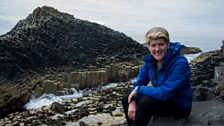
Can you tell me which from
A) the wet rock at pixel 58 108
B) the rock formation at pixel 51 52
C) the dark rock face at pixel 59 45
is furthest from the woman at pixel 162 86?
the dark rock face at pixel 59 45

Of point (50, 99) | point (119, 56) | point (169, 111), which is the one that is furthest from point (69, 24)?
point (169, 111)

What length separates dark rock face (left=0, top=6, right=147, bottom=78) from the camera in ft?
80.9

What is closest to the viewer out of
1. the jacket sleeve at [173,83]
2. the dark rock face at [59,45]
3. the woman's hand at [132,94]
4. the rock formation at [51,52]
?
the jacket sleeve at [173,83]

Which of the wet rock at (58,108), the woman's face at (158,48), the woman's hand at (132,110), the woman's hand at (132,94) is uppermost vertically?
the woman's face at (158,48)

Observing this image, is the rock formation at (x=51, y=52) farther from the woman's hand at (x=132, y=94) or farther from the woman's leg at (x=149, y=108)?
the woman's leg at (x=149, y=108)

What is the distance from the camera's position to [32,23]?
32312 millimetres

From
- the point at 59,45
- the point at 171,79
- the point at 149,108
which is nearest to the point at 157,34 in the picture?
the point at 171,79

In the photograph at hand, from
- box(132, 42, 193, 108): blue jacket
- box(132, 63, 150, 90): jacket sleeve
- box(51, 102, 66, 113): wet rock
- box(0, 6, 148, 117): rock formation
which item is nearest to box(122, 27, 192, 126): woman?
box(132, 42, 193, 108): blue jacket

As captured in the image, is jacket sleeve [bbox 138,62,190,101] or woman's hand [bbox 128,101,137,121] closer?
jacket sleeve [bbox 138,62,190,101]

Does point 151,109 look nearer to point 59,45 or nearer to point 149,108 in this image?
point 149,108

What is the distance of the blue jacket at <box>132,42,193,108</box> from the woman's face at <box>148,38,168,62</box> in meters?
0.06

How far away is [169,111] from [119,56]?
25885 millimetres

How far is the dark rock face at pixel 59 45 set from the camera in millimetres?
24656

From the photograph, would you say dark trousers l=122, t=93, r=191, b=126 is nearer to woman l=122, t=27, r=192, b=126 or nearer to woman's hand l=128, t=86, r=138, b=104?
woman l=122, t=27, r=192, b=126
